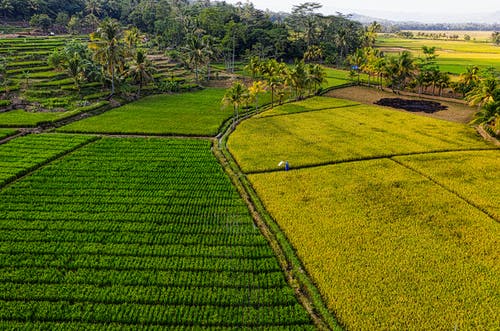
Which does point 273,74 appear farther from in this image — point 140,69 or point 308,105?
point 140,69

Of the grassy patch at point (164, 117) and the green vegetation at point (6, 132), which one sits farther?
the grassy patch at point (164, 117)

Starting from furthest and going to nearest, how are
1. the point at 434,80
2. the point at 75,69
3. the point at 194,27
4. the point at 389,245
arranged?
the point at 194,27
the point at 434,80
the point at 75,69
the point at 389,245

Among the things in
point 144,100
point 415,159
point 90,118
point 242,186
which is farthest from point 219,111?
point 415,159

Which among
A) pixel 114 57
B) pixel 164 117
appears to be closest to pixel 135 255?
pixel 164 117

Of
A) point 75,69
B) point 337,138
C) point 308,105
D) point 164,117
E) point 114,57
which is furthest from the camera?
point 308,105

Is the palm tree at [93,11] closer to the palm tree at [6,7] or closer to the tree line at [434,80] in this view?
the palm tree at [6,7]

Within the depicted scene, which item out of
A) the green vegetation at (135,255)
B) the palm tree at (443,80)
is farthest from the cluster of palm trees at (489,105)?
the green vegetation at (135,255)

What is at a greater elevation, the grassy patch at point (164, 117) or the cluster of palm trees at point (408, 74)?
the cluster of palm trees at point (408, 74)

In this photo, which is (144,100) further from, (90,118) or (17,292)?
(17,292)
